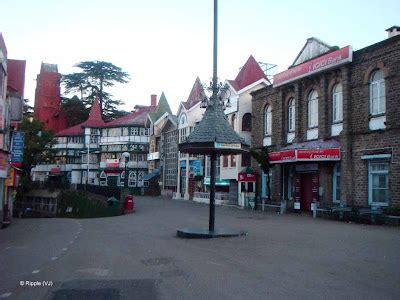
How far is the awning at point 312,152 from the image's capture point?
77.2ft

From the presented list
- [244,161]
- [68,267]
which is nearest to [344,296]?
[68,267]

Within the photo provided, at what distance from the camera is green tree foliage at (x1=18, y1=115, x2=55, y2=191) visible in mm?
47719

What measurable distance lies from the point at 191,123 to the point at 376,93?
2644cm

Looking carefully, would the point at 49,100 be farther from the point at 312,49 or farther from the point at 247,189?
the point at 312,49

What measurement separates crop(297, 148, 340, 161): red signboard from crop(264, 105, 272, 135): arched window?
6.76m

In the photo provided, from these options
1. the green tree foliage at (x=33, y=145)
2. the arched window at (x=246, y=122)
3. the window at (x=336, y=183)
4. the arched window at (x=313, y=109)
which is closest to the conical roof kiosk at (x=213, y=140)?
the window at (x=336, y=183)

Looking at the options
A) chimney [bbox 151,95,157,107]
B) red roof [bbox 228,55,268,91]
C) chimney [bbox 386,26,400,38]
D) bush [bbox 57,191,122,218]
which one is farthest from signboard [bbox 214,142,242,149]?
chimney [bbox 151,95,157,107]

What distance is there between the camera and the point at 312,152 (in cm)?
2406

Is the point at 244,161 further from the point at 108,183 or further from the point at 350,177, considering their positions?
the point at 108,183

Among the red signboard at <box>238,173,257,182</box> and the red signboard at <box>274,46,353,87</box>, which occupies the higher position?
the red signboard at <box>274,46,353,87</box>

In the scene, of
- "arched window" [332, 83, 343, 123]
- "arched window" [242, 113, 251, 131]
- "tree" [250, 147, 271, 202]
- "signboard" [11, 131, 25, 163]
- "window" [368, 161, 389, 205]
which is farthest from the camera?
"arched window" [242, 113, 251, 131]

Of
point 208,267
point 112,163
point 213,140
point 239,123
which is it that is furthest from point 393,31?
point 112,163

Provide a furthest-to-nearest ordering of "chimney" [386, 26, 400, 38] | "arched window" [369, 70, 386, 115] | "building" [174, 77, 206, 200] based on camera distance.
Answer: "building" [174, 77, 206, 200] → "chimney" [386, 26, 400, 38] → "arched window" [369, 70, 386, 115]

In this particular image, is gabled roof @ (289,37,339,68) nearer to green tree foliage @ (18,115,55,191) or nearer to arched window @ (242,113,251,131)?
arched window @ (242,113,251,131)
